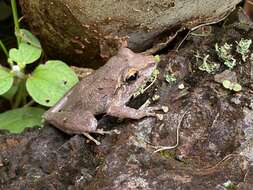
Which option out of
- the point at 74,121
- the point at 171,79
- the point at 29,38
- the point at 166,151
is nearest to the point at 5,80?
the point at 29,38

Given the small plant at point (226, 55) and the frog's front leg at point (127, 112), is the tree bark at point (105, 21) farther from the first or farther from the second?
the frog's front leg at point (127, 112)

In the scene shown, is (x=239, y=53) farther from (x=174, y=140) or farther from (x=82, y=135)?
(x=82, y=135)

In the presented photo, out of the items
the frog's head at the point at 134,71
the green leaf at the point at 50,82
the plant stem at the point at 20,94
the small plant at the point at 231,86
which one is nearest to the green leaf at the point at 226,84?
the small plant at the point at 231,86

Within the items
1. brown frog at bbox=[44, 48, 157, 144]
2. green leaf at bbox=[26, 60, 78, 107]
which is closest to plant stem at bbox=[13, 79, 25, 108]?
green leaf at bbox=[26, 60, 78, 107]

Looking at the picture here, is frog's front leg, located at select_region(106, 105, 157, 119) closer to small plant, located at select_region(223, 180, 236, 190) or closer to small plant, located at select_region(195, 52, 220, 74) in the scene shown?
small plant, located at select_region(195, 52, 220, 74)

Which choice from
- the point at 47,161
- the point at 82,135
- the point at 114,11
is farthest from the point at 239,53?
the point at 47,161

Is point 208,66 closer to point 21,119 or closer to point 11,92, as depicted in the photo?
point 21,119

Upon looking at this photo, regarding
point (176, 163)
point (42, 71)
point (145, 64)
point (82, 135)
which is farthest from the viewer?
point (42, 71)
